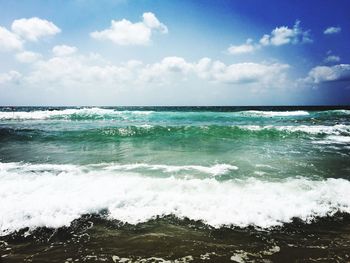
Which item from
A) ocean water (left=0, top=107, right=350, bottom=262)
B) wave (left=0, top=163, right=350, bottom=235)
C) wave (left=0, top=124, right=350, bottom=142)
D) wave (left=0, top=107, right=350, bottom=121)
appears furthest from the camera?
wave (left=0, top=107, right=350, bottom=121)

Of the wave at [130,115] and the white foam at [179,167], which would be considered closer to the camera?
the white foam at [179,167]

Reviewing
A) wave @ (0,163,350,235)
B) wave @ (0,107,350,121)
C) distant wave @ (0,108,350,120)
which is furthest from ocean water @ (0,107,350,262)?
distant wave @ (0,108,350,120)

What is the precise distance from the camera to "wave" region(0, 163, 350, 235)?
4812mm

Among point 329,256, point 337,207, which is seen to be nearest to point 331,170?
point 337,207

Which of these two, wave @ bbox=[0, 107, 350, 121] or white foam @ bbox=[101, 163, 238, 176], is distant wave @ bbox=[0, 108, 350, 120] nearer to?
wave @ bbox=[0, 107, 350, 121]

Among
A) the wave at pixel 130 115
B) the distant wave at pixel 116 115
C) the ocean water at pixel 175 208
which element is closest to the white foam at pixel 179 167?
the ocean water at pixel 175 208

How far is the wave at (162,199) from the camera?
481 cm

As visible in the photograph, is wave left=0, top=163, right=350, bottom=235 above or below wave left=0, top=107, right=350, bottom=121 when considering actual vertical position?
below

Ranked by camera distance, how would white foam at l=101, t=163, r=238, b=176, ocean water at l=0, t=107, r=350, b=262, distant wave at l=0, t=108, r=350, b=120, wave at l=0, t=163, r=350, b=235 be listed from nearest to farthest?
ocean water at l=0, t=107, r=350, b=262 < wave at l=0, t=163, r=350, b=235 < white foam at l=101, t=163, r=238, b=176 < distant wave at l=0, t=108, r=350, b=120

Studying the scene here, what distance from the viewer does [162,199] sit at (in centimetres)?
564

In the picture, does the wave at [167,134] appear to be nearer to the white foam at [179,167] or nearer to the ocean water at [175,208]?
the ocean water at [175,208]

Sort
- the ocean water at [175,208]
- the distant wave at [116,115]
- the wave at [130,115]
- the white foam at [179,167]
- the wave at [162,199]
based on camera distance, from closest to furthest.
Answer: the ocean water at [175,208], the wave at [162,199], the white foam at [179,167], the wave at [130,115], the distant wave at [116,115]

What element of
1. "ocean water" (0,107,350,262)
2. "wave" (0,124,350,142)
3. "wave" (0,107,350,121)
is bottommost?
"ocean water" (0,107,350,262)

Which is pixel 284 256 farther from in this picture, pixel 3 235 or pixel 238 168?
pixel 238 168
